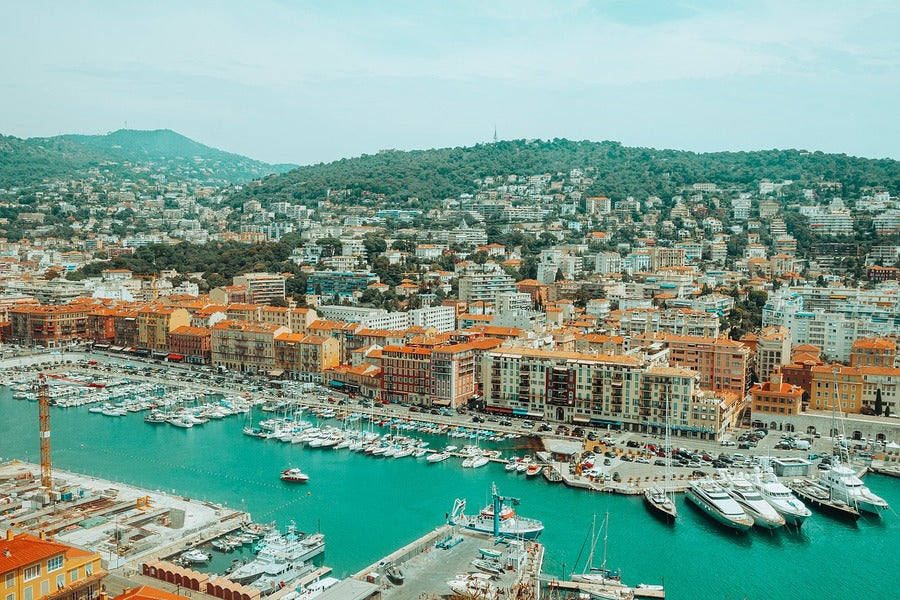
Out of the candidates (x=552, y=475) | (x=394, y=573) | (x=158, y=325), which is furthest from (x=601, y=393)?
(x=158, y=325)

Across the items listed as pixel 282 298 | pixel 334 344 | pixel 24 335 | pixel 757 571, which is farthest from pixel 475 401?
pixel 24 335

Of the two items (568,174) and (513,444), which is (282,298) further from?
(568,174)

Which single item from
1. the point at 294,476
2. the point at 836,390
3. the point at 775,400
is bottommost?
the point at 294,476

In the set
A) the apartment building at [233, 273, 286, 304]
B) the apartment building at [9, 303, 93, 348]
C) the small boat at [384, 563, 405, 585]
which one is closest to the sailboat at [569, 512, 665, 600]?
the small boat at [384, 563, 405, 585]

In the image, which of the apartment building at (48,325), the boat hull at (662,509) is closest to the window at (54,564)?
the boat hull at (662,509)

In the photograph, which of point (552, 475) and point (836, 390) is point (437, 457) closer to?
point (552, 475)

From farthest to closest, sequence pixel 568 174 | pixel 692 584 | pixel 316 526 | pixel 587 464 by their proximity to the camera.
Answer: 1. pixel 568 174
2. pixel 587 464
3. pixel 316 526
4. pixel 692 584

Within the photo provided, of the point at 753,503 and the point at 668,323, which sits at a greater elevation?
the point at 668,323

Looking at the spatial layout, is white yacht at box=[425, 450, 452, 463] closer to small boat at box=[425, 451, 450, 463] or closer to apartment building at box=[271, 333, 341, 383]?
small boat at box=[425, 451, 450, 463]
